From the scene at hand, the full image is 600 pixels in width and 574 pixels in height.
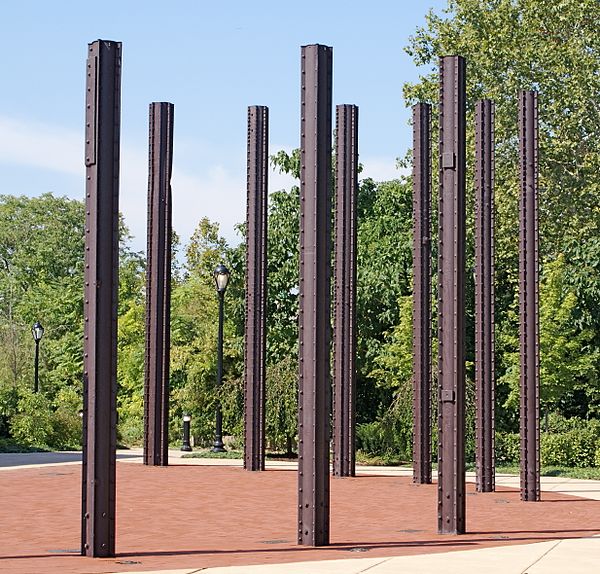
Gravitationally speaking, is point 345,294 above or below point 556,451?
above

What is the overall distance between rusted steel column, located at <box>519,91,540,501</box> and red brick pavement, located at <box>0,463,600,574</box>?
646 millimetres

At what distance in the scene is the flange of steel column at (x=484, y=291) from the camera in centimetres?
2083

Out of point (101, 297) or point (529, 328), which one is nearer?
point (101, 297)

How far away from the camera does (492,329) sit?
834 inches

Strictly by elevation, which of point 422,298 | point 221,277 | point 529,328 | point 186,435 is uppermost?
point 221,277

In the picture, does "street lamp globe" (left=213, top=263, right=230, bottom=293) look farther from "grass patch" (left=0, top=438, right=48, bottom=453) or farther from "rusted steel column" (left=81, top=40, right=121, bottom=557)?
"rusted steel column" (left=81, top=40, right=121, bottom=557)

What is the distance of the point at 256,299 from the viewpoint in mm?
26328

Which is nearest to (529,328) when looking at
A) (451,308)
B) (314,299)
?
(451,308)

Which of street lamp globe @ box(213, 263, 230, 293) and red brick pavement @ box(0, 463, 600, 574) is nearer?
red brick pavement @ box(0, 463, 600, 574)

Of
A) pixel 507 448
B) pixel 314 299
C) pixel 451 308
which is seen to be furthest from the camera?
pixel 507 448

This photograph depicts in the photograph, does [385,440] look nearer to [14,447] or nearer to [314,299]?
[14,447]

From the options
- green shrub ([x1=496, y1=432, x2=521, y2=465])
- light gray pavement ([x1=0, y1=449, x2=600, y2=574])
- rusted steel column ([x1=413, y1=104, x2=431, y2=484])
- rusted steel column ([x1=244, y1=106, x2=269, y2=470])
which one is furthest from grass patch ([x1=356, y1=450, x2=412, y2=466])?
light gray pavement ([x1=0, y1=449, x2=600, y2=574])

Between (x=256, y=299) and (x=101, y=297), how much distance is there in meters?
13.5

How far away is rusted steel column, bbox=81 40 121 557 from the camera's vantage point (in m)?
12.8
